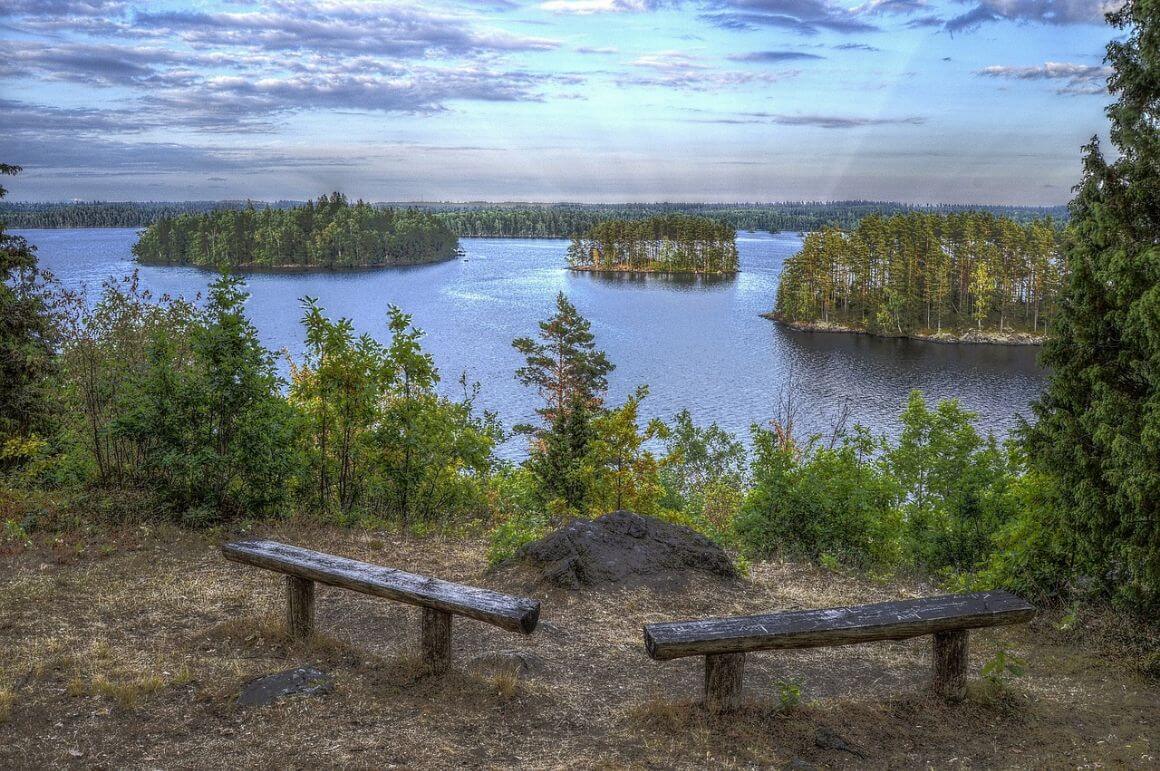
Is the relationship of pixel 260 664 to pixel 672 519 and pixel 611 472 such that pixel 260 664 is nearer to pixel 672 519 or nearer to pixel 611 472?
pixel 672 519

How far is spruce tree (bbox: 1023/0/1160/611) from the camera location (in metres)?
5.50

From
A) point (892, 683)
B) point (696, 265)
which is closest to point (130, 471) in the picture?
point (892, 683)

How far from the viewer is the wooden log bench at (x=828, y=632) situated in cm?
464

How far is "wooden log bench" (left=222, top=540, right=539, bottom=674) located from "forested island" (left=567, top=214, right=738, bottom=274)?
112081 mm

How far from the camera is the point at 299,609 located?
586 cm

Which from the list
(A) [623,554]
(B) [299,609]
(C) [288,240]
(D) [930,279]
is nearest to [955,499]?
(A) [623,554]

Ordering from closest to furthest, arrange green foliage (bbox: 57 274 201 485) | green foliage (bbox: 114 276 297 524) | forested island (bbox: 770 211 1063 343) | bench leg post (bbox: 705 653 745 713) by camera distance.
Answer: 1. bench leg post (bbox: 705 653 745 713)
2. green foliage (bbox: 114 276 297 524)
3. green foliage (bbox: 57 274 201 485)
4. forested island (bbox: 770 211 1063 343)

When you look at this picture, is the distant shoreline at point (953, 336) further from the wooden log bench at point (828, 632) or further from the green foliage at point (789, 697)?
the green foliage at point (789, 697)

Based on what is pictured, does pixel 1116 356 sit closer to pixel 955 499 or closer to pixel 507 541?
pixel 507 541

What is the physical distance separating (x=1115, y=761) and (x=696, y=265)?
115 meters

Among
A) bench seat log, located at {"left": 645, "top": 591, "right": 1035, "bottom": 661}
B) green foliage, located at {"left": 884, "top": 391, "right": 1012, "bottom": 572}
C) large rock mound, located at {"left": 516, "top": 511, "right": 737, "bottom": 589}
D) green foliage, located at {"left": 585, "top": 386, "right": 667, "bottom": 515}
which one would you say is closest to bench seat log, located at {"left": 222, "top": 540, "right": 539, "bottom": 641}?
bench seat log, located at {"left": 645, "top": 591, "right": 1035, "bottom": 661}

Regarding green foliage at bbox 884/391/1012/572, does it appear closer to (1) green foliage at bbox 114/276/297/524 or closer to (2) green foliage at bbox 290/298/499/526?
(2) green foliage at bbox 290/298/499/526

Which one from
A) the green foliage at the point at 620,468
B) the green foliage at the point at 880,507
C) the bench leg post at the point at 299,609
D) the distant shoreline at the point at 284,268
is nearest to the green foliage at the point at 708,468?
the green foliage at the point at 620,468

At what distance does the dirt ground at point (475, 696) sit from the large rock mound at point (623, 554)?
1.17 feet
